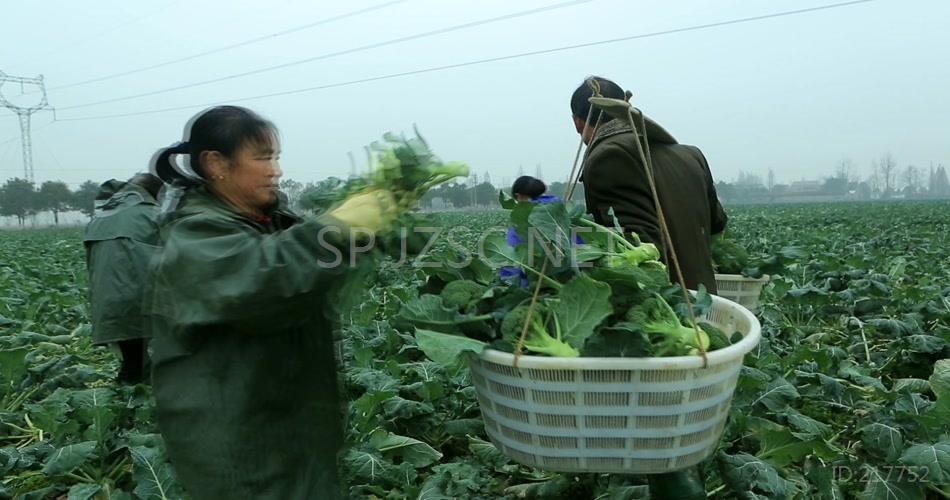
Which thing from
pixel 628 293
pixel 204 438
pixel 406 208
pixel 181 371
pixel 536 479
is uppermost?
pixel 406 208

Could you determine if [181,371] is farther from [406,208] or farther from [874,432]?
[874,432]

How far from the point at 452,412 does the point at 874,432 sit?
2.03 metres

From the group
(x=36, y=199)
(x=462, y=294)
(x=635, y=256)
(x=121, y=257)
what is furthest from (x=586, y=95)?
(x=36, y=199)

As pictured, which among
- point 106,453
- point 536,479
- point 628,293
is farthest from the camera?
point 106,453

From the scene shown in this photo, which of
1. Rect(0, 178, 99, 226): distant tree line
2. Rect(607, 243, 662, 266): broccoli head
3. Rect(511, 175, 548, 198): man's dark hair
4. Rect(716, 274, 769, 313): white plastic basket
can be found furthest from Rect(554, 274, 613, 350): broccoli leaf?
Rect(0, 178, 99, 226): distant tree line

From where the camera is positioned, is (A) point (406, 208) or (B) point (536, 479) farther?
(B) point (536, 479)

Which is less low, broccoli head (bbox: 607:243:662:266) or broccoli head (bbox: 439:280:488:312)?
broccoli head (bbox: 607:243:662:266)

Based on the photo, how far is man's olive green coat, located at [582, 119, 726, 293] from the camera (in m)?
2.57

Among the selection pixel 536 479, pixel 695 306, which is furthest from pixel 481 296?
pixel 536 479

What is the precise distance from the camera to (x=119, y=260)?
3.89 meters

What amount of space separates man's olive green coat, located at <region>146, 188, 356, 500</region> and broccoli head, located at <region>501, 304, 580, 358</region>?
0.46m

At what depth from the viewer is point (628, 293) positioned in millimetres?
1809

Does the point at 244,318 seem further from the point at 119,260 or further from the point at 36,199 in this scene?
the point at 36,199

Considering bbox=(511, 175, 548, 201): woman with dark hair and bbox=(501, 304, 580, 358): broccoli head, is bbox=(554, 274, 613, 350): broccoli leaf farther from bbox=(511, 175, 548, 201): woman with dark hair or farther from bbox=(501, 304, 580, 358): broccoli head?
bbox=(511, 175, 548, 201): woman with dark hair
